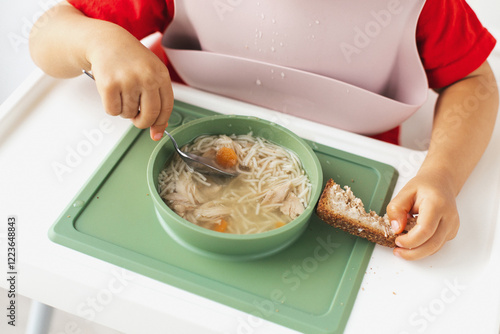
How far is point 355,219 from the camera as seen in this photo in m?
0.94

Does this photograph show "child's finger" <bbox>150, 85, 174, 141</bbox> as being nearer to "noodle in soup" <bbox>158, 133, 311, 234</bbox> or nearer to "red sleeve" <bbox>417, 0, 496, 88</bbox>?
"noodle in soup" <bbox>158, 133, 311, 234</bbox>

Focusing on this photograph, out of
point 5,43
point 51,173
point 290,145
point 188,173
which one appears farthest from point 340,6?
point 5,43

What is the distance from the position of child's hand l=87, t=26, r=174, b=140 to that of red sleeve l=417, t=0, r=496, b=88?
625 millimetres

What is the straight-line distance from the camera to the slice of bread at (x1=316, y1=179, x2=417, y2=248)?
3.05 feet

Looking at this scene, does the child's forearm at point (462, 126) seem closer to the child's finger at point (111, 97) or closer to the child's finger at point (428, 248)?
the child's finger at point (428, 248)

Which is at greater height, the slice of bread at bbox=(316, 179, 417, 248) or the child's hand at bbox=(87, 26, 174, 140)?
the child's hand at bbox=(87, 26, 174, 140)

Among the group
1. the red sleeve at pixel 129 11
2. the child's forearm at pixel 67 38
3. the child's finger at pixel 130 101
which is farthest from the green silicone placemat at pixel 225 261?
the red sleeve at pixel 129 11

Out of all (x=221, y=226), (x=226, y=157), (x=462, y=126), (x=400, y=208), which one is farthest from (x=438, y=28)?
(x=221, y=226)

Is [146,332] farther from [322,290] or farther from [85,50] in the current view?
[85,50]

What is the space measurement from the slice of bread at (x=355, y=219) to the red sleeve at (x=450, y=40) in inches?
17.5

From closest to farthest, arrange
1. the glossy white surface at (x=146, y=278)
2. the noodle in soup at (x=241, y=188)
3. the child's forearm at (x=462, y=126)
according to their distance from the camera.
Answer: the glossy white surface at (x=146, y=278) < the noodle in soup at (x=241, y=188) < the child's forearm at (x=462, y=126)

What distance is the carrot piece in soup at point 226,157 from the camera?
1037mm

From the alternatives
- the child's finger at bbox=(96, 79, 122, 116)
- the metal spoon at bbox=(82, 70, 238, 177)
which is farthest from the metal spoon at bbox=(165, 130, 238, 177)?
the child's finger at bbox=(96, 79, 122, 116)

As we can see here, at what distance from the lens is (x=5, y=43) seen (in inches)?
66.8
